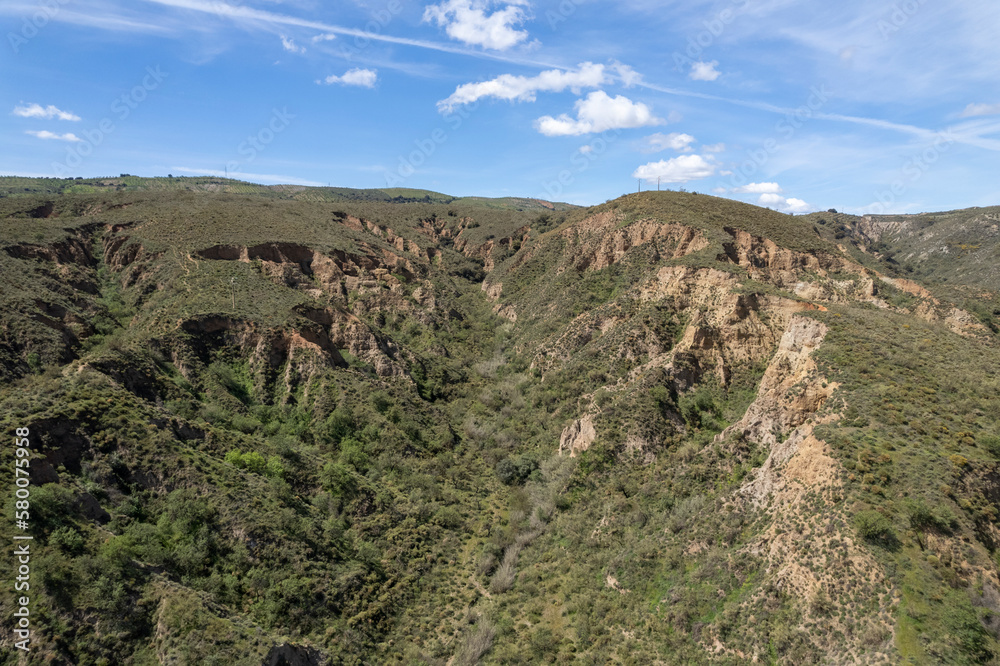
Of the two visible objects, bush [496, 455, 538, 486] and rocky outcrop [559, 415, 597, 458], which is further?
bush [496, 455, 538, 486]

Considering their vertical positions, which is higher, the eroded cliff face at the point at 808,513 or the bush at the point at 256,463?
the eroded cliff face at the point at 808,513

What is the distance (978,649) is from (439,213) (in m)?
137

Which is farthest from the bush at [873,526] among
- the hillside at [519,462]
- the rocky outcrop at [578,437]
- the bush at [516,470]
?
the bush at [516,470]

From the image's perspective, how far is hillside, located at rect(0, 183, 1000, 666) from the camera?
19.0 metres

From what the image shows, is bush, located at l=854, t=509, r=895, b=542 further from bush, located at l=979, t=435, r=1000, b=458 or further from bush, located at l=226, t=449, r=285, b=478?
bush, located at l=226, t=449, r=285, b=478

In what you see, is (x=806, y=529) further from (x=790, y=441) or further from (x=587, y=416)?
(x=587, y=416)

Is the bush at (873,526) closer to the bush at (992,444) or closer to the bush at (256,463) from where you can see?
the bush at (992,444)

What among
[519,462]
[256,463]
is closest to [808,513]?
[519,462]

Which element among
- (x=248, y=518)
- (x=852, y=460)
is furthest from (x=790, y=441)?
(x=248, y=518)

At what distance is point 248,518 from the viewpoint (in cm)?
2600

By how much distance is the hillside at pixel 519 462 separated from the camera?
62.3 ft

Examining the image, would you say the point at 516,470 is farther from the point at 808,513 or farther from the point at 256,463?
the point at 808,513

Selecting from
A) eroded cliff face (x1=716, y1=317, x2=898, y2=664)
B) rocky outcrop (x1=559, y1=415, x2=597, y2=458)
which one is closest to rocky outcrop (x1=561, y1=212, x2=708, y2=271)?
eroded cliff face (x1=716, y1=317, x2=898, y2=664)

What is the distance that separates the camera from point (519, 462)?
39.2 metres
